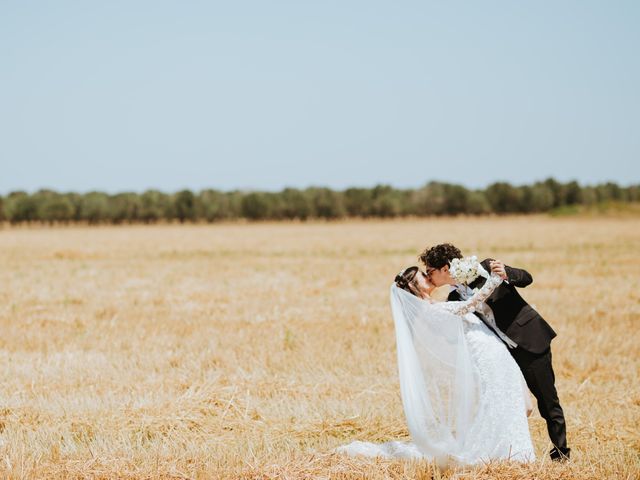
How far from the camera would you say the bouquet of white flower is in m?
5.96

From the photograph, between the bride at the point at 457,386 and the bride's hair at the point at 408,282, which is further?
the bride's hair at the point at 408,282

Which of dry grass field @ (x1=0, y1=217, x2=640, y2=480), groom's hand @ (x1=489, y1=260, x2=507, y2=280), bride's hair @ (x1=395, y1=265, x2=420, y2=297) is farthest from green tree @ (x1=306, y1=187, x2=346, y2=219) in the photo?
groom's hand @ (x1=489, y1=260, x2=507, y2=280)

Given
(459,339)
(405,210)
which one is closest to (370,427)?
(459,339)

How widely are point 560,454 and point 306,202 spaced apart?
4622 inches

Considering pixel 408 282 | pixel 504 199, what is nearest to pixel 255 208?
pixel 504 199

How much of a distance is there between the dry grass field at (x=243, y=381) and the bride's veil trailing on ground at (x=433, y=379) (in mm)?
321

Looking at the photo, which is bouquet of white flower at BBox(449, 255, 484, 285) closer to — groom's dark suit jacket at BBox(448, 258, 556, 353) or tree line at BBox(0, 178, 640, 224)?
groom's dark suit jacket at BBox(448, 258, 556, 353)

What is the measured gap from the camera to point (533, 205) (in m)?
121

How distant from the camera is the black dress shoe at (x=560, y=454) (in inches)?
247

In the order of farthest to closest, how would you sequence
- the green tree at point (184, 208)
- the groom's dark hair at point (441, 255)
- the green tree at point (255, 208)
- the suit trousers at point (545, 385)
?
the green tree at point (255, 208), the green tree at point (184, 208), the suit trousers at point (545, 385), the groom's dark hair at point (441, 255)

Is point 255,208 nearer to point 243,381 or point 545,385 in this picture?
point 243,381

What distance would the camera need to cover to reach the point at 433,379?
21.0ft

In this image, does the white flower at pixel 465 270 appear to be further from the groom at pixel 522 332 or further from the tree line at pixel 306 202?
the tree line at pixel 306 202

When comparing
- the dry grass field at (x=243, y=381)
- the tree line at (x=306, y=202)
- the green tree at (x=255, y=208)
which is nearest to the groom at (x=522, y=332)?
the dry grass field at (x=243, y=381)
